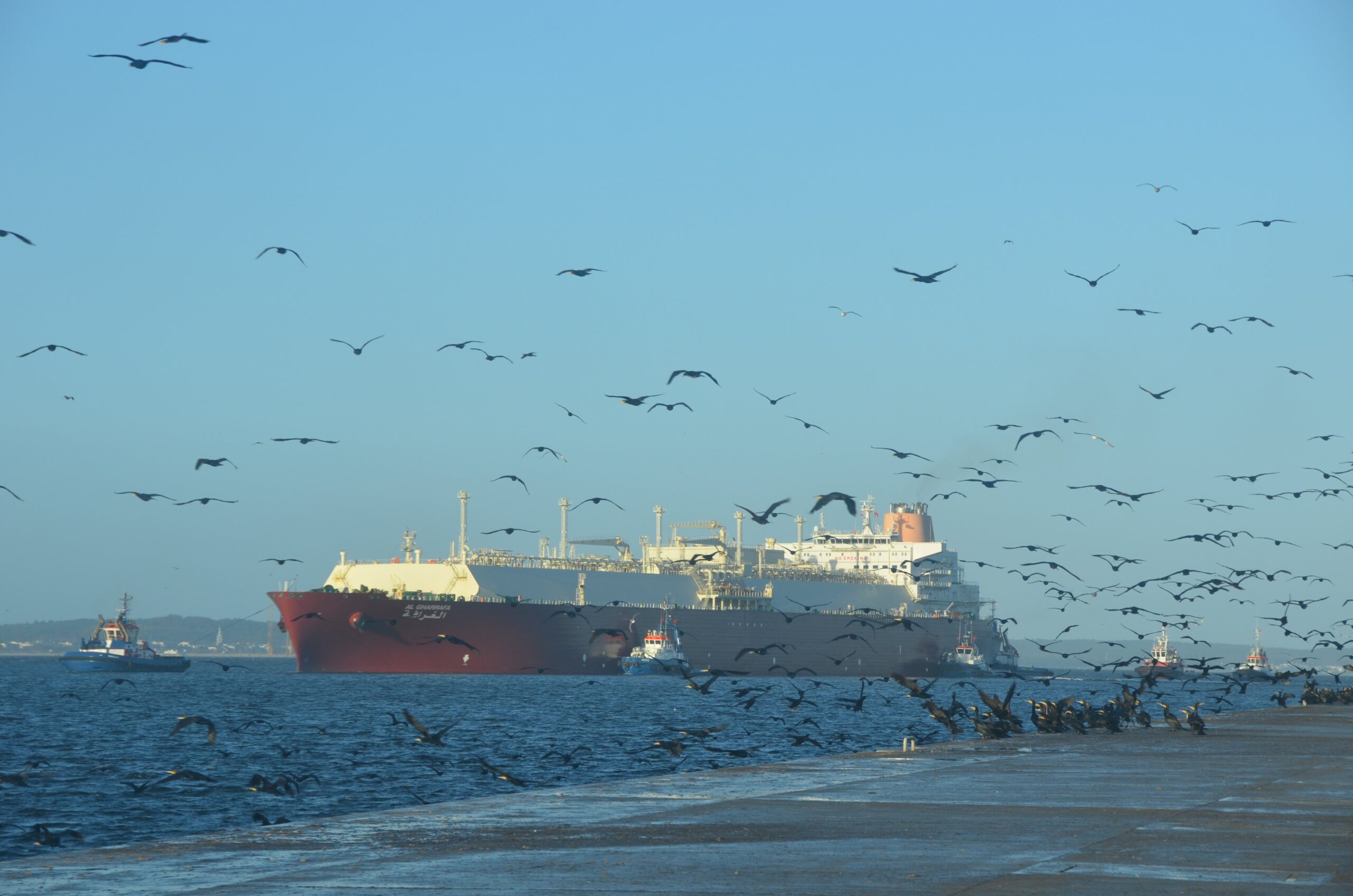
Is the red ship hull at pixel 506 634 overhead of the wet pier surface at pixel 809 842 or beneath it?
overhead

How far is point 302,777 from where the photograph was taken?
22078mm

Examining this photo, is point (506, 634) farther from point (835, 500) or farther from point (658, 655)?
point (835, 500)

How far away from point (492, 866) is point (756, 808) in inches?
177

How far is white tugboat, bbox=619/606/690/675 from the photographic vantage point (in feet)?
286

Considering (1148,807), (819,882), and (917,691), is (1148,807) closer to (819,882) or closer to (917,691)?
(819,882)

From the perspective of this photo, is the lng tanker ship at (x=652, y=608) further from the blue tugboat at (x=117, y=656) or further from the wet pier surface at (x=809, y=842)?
the wet pier surface at (x=809, y=842)

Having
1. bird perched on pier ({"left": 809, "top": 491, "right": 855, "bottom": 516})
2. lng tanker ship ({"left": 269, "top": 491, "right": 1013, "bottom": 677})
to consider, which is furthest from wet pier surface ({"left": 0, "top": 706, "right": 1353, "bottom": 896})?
lng tanker ship ({"left": 269, "top": 491, "right": 1013, "bottom": 677})

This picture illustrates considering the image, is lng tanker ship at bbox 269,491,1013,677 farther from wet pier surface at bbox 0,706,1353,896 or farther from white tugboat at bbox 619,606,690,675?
wet pier surface at bbox 0,706,1353,896

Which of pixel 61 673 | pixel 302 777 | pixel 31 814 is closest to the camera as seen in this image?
pixel 302 777

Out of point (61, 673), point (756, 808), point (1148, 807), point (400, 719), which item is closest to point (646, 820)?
point (756, 808)

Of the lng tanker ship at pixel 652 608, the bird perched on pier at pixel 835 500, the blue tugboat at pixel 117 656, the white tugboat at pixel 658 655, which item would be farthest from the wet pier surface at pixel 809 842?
the blue tugboat at pixel 117 656

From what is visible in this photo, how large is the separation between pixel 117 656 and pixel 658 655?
42285mm

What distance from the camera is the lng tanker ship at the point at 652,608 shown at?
82.9 meters

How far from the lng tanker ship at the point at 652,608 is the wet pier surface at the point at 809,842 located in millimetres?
51144
